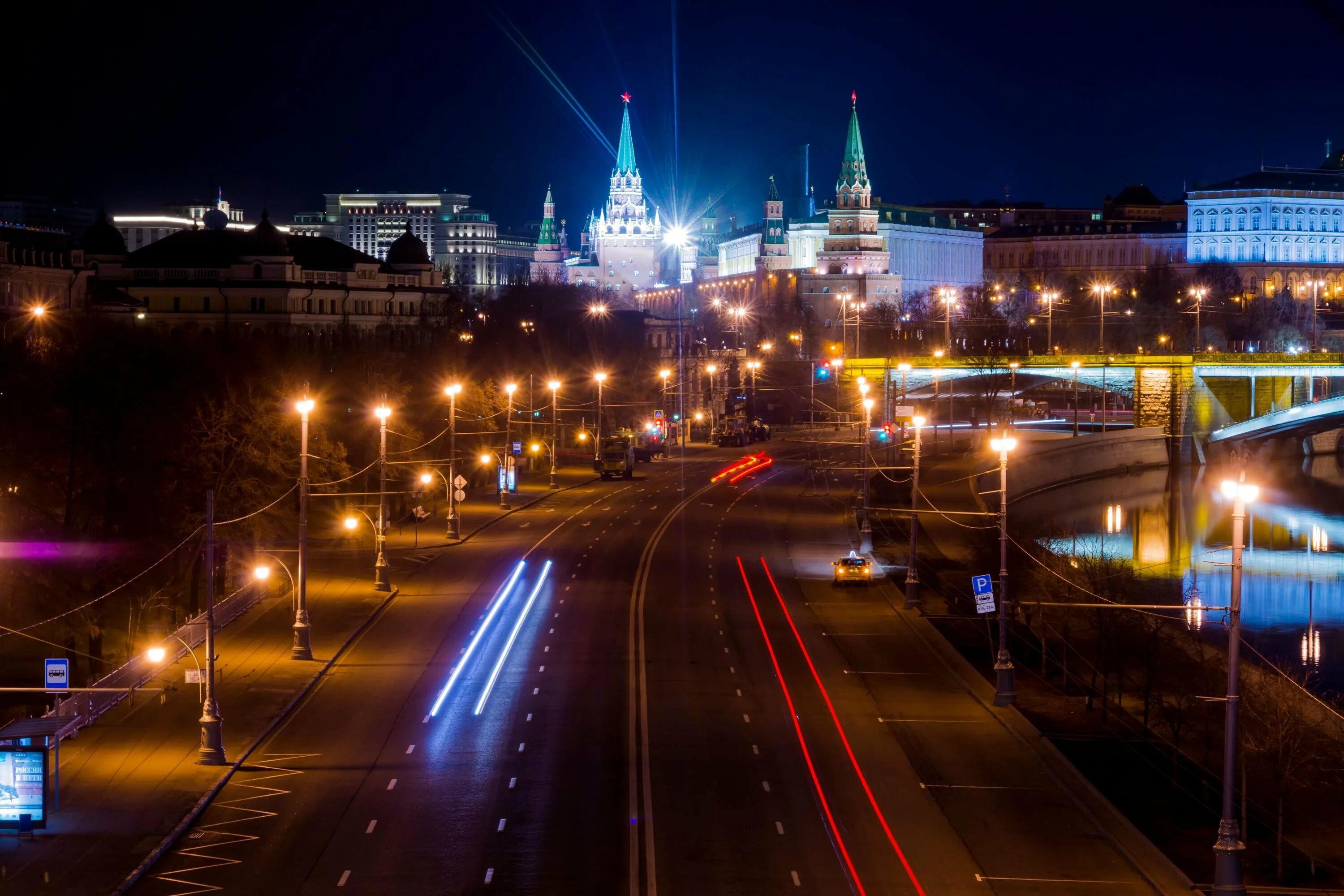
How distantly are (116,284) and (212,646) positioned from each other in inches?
3515

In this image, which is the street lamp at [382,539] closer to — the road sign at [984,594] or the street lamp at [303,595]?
the street lamp at [303,595]

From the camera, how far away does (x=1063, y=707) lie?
33.8m

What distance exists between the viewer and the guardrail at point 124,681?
2939cm

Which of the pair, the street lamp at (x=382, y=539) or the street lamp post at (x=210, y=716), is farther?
the street lamp at (x=382, y=539)

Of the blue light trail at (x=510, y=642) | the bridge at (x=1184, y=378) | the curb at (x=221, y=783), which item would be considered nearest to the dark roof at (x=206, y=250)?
the bridge at (x=1184, y=378)

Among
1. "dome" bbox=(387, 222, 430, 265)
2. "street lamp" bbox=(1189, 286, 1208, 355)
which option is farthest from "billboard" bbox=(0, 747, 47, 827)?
"street lamp" bbox=(1189, 286, 1208, 355)

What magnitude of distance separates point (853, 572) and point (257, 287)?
2964 inches

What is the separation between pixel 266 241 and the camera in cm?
11525

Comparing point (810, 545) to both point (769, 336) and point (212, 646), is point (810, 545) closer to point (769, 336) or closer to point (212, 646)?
point (212, 646)

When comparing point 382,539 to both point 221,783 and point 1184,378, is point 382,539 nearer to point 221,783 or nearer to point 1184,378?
point 221,783

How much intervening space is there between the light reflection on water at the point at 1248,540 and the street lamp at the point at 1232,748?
36.8 feet

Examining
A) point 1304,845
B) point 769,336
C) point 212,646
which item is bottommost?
point 1304,845

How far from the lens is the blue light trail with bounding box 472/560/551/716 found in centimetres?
3312

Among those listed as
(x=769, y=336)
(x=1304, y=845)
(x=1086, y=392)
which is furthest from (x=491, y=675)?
(x=769, y=336)
